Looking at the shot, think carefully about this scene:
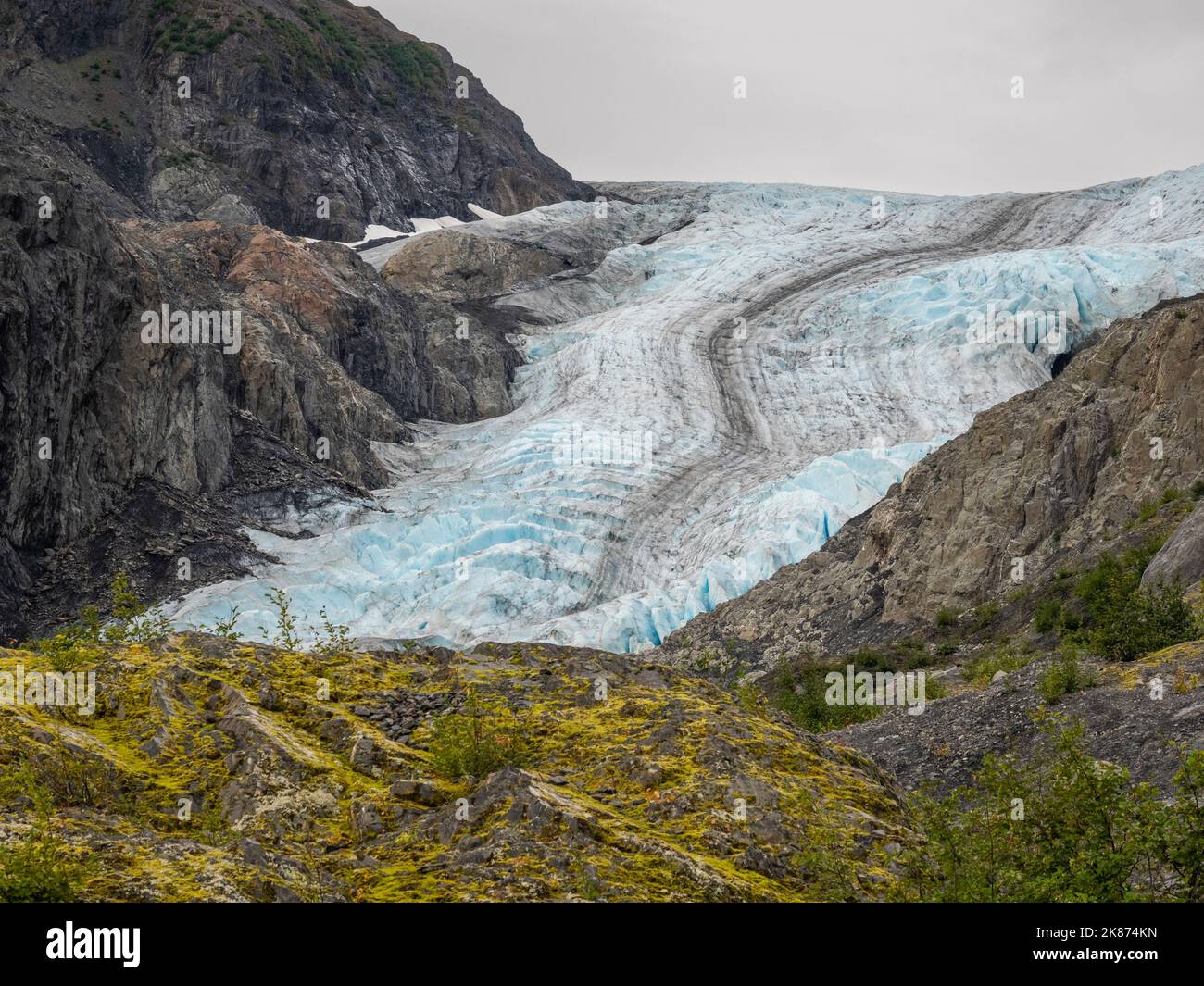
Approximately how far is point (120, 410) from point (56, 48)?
44.3 metres

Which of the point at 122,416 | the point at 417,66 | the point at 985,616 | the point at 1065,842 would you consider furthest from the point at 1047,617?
the point at 417,66

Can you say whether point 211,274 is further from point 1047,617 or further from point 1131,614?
point 1131,614

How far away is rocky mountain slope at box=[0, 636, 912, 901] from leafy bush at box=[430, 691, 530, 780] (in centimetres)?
2

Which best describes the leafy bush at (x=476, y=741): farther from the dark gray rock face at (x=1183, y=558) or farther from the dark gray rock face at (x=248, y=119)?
the dark gray rock face at (x=248, y=119)

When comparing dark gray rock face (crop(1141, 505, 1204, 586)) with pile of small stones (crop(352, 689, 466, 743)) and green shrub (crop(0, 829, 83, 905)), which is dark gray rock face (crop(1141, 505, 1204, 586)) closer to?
pile of small stones (crop(352, 689, 466, 743))

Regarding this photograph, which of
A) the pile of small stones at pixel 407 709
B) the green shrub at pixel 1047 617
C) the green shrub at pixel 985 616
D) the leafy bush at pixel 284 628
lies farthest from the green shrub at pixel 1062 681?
the pile of small stones at pixel 407 709

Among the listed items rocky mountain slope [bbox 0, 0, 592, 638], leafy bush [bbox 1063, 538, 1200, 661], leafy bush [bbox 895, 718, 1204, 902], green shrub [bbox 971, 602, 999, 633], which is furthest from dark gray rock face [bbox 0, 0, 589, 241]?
leafy bush [bbox 895, 718, 1204, 902]

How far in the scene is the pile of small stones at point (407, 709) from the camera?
896 cm

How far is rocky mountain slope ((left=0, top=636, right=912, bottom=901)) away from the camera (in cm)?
664

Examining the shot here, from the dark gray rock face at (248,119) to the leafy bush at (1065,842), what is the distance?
57971 mm

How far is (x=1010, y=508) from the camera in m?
29.2

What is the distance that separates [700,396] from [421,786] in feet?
131

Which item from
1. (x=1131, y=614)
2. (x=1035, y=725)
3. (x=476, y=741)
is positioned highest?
(x=1131, y=614)
